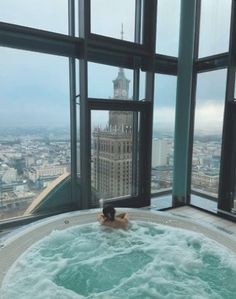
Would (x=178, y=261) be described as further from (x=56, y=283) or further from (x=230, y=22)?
(x=230, y=22)

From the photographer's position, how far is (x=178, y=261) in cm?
232

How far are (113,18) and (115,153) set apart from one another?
1.78 metres

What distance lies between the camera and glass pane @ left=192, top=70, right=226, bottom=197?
142 inches

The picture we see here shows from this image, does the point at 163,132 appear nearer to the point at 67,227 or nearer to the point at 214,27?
the point at 214,27

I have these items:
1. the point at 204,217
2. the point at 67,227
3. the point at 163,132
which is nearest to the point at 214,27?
the point at 163,132

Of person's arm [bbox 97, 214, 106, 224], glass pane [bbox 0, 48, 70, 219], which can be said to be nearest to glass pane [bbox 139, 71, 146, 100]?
glass pane [bbox 0, 48, 70, 219]

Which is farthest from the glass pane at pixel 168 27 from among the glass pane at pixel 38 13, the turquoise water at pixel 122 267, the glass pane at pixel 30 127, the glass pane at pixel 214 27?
the turquoise water at pixel 122 267

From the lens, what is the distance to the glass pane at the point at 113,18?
130 inches

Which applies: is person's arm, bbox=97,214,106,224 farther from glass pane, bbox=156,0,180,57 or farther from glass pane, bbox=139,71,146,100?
glass pane, bbox=156,0,180,57

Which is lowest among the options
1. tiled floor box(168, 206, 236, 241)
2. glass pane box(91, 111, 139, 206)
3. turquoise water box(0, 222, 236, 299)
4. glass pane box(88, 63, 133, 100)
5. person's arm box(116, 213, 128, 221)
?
tiled floor box(168, 206, 236, 241)

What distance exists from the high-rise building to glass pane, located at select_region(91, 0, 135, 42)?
49 centimetres

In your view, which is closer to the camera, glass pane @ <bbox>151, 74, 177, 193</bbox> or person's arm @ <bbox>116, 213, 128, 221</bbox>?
person's arm @ <bbox>116, 213, 128, 221</bbox>

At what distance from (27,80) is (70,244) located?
1866 mm

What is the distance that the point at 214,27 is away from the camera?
363cm
